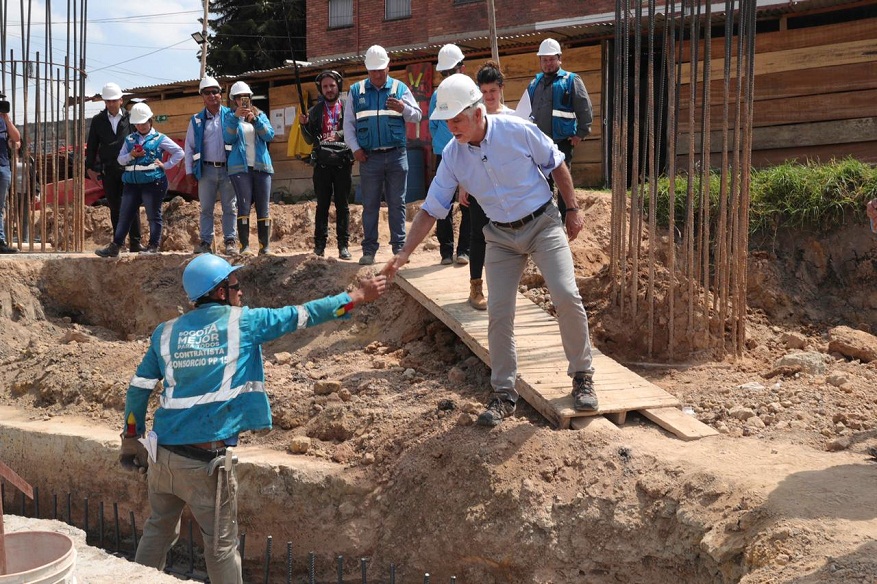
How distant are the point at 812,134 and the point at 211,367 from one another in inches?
346

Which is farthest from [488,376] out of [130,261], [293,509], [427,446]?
[130,261]

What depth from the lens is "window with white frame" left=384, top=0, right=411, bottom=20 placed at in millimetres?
22031

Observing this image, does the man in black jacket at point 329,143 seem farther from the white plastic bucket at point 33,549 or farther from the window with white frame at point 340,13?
the window with white frame at point 340,13

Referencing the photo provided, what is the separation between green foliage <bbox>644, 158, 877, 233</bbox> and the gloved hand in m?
5.54

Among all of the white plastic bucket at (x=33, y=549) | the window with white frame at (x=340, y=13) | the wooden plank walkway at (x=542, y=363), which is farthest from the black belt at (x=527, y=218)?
the window with white frame at (x=340, y=13)

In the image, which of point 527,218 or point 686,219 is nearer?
point 527,218

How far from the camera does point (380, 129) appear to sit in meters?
8.20

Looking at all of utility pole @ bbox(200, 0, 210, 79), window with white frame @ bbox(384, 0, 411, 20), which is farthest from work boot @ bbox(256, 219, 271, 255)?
window with white frame @ bbox(384, 0, 411, 20)

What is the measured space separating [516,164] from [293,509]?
2781 mm

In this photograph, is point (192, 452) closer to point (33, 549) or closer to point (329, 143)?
point (33, 549)

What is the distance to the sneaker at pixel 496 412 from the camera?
5.68 metres

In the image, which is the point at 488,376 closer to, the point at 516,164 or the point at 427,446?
the point at 427,446

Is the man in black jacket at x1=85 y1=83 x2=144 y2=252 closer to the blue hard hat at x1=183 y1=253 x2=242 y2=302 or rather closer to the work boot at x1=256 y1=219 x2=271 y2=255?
the work boot at x1=256 y1=219 x2=271 y2=255

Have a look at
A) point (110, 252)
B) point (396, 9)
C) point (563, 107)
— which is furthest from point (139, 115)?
point (396, 9)
